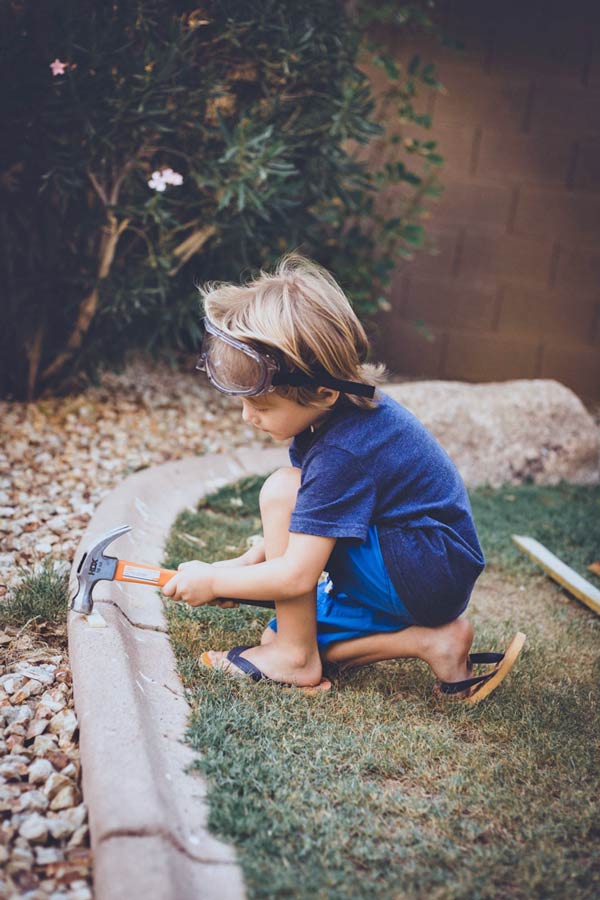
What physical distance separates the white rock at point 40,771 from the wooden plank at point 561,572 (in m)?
1.70

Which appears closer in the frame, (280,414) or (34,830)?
(34,830)

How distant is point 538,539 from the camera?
3.21 meters

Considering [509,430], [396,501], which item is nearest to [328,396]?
[396,501]

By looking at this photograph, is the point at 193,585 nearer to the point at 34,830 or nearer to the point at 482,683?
the point at 34,830

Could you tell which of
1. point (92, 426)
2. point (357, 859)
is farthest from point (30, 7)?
point (357, 859)

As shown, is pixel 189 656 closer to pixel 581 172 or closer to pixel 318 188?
pixel 318 188

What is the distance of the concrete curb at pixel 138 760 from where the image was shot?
1.25 meters

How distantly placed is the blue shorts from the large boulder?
6.09ft

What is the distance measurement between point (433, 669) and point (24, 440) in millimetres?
2006

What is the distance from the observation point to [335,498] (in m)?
1.75

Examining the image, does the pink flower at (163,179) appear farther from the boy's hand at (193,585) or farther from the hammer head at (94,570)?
the boy's hand at (193,585)

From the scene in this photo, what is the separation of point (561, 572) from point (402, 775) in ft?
4.35

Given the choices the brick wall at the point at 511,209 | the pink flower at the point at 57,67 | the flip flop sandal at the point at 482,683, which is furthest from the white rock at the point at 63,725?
the brick wall at the point at 511,209

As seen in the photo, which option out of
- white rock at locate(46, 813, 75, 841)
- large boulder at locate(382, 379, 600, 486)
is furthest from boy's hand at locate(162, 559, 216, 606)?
large boulder at locate(382, 379, 600, 486)
